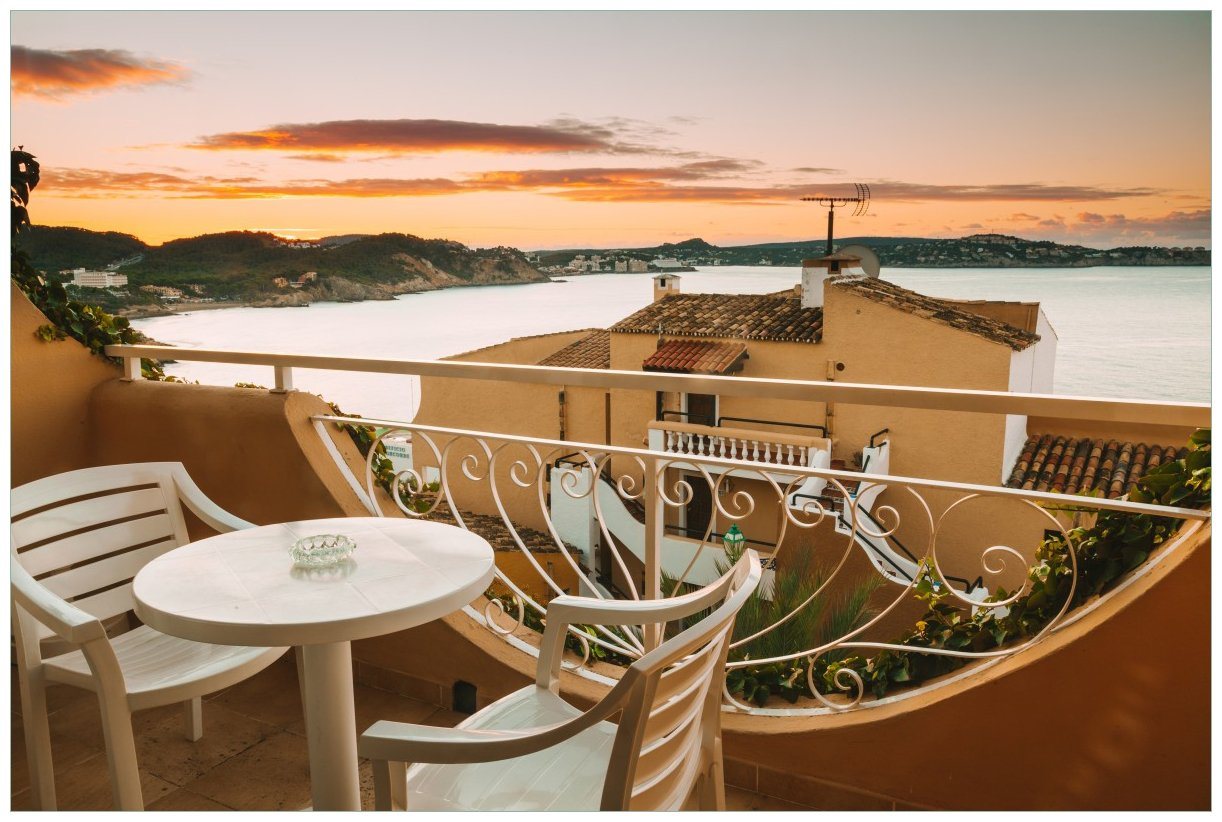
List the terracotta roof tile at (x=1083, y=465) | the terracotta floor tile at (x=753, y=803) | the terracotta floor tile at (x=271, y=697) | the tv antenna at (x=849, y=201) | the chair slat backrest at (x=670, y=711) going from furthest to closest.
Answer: the tv antenna at (x=849, y=201)
the terracotta roof tile at (x=1083, y=465)
the terracotta floor tile at (x=271, y=697)
the terracotta floor tile at (x=753, y=803)
the chair slat backrest at (x=670, y=711)

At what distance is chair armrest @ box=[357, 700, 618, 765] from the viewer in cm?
120

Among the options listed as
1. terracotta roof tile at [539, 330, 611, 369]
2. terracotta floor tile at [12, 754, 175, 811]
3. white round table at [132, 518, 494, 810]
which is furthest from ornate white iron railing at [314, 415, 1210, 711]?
terracotta roof tile at [539, 330, 611, 369]

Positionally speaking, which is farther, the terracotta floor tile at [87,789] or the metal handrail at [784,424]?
the metal handrail at [784,424]

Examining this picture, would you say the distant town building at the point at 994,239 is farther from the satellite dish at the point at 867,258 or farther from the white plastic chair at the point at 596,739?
the white plastic chair at the point at 596,739

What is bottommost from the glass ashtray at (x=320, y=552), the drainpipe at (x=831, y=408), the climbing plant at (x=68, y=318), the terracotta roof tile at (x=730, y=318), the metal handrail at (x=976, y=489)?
the drainpipe at (x=831, y=408)

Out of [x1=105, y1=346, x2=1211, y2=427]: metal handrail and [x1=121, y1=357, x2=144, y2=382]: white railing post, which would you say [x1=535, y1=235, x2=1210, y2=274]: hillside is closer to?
[x1=121, y1=357, x2=144, y2=382]: white railing post

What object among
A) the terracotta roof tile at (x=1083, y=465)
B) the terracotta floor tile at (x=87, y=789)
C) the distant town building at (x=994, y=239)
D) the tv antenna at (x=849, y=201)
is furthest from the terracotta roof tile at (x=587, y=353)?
the terracotta floor tile at (x=87, y=789)

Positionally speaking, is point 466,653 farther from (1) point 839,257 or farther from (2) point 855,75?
(2) point 855,75

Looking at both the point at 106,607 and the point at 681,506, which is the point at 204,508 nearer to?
the point at 106,607

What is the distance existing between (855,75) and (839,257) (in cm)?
528

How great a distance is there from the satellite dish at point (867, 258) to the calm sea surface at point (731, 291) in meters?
0.39

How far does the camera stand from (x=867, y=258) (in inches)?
628

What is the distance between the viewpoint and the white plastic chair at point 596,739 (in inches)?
46.2

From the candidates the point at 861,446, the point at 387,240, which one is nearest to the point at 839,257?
the point at 861,446
